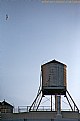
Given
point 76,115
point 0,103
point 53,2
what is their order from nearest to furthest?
1. point 76,115
2. point 53,2
3. point 0,103

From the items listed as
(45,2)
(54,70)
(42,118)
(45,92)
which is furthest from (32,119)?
(45,2)

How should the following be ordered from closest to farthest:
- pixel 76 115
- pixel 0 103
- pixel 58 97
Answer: pixel 58 97, pixel 76 115, pixel 0 103

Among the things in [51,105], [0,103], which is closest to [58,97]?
[51,105]

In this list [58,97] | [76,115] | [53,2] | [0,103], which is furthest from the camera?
[0,103]

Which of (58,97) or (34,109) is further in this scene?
(34,109)

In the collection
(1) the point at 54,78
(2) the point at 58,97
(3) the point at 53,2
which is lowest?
(2) the point at 58,97

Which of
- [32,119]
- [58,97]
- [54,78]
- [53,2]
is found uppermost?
[53,2]

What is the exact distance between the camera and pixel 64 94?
25.5m

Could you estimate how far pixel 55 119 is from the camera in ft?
78.3

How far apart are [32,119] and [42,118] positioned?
2.58 ft

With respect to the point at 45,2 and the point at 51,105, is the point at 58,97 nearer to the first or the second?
the point at 51,105

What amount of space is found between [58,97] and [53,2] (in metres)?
8.43

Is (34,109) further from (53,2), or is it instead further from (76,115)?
(53,2)

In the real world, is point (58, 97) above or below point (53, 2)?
below
